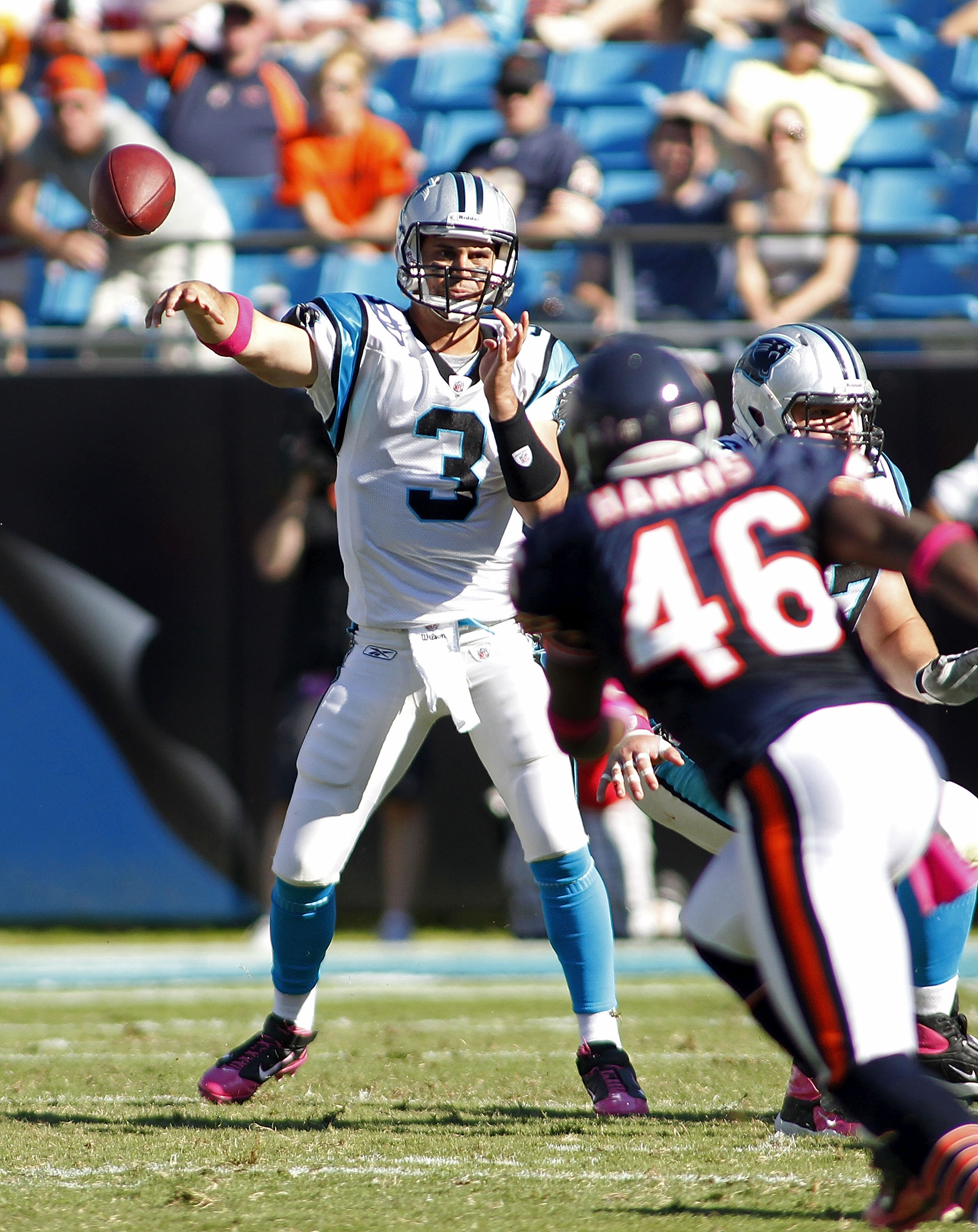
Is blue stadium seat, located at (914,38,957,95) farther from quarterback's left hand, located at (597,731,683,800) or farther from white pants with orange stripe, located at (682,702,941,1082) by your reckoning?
white pants with orange stripe, located at (682,702,941,1082)

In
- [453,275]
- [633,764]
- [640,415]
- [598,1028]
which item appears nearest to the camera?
[640,415]

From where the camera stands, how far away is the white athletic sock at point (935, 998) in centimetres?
354

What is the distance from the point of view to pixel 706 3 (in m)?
9.62

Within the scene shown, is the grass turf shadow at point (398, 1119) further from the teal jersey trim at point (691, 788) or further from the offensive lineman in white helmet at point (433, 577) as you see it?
the teal jersey trim at point (691, 788)

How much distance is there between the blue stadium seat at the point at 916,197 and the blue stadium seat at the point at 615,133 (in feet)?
4.02

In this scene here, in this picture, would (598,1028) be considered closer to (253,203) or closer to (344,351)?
(344,351)

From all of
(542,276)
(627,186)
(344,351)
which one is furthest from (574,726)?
(627,186)

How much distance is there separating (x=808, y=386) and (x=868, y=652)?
0.63m

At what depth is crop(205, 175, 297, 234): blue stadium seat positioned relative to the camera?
875 cm

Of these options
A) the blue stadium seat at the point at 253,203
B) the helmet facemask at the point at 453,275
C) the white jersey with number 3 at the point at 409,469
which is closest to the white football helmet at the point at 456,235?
the helmet facemask at the point at 453,275

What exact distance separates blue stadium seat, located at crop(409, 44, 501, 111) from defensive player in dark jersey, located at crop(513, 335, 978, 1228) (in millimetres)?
7068

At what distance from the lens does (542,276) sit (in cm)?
767

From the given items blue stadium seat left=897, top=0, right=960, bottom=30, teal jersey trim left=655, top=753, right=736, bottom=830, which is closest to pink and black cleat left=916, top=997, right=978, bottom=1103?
teal jersey trim left=655, top=753, right=736, bottom=830

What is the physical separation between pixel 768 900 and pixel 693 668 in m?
0.38
